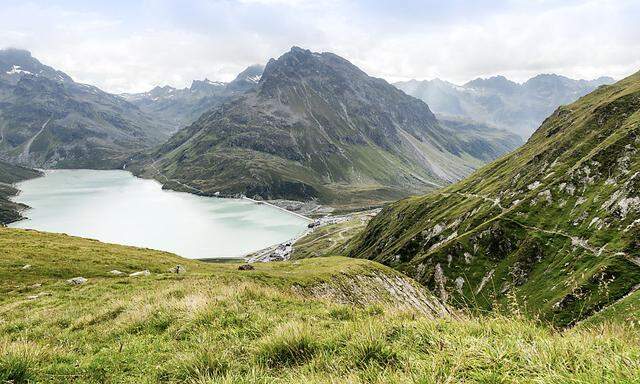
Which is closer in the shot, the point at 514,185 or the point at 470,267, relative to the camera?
the point at 470,267

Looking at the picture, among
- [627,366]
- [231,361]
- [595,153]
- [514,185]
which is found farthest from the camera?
[514,185]

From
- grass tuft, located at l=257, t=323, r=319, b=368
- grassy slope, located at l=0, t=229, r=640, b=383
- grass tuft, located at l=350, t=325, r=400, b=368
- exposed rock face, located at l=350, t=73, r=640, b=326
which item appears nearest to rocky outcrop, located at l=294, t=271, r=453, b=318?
exposed rock face, located at l=350, t=73, r=640, b=326

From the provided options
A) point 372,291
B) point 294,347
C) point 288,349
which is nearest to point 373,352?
point 294,347

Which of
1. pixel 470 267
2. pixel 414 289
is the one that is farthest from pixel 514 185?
pixel 414 289

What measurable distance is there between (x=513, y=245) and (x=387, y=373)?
4834 inches

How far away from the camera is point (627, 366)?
527 cm

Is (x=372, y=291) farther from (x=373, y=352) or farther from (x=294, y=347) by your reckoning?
(x=373, y=352)

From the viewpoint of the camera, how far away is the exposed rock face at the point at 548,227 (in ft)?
288

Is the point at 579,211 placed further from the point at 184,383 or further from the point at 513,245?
the point at 184,383

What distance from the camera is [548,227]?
11281cm

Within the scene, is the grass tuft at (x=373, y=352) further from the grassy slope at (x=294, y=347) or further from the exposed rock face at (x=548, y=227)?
the exposed rock face at (x=548, y=227)

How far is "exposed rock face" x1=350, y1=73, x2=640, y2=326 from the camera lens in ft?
288

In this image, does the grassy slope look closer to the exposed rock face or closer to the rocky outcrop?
the rocky outcrop

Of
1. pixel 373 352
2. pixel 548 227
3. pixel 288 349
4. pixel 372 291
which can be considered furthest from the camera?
pixel 548 227
